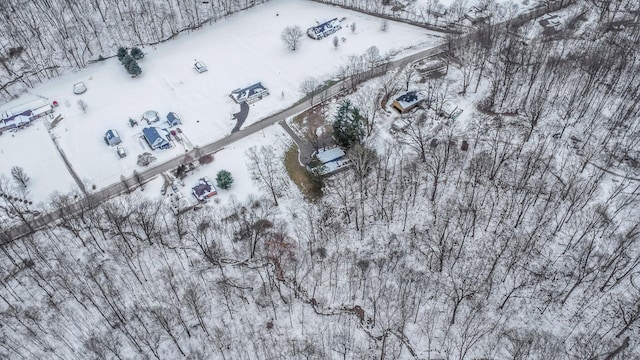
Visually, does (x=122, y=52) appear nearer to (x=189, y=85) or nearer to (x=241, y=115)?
(x=189, y=85)

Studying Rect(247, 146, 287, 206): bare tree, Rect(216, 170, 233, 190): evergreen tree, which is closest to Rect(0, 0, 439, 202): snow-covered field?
Rect(247, 146, 287, 206): bare tree

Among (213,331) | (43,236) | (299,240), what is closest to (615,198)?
(299,240)

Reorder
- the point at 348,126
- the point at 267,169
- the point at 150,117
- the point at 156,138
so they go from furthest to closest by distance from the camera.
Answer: the point at 150,117 < the point at 156,138 < the point at 267,169 < the point at 348,126

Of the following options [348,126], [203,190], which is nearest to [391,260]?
[348,126]

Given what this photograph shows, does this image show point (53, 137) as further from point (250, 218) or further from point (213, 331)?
point (213, 331)

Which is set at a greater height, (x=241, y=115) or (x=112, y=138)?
(x=241, y=115)

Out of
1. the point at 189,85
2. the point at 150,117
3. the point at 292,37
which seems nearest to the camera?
the point at 150,117
